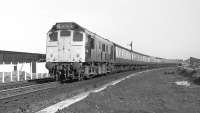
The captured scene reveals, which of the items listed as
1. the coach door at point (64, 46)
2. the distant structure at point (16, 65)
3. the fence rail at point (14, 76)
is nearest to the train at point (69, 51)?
the coach door at point (64, 46)

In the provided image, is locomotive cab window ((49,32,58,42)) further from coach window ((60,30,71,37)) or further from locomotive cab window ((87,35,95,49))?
locomotive cab window ((87,35,95,49))

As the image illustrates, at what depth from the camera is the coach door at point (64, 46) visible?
2034 cm

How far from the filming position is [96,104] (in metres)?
9.85

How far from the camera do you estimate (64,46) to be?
20.6 m

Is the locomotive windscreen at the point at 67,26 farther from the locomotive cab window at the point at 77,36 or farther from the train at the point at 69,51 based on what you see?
the locomotive cab window at the point at 77,36

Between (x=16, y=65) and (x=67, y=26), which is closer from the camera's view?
(x=67, y=26)

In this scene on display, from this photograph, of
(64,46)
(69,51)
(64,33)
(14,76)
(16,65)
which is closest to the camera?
(69,51)

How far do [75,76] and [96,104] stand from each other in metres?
11.5

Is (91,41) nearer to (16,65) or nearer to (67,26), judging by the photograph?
(67,26)

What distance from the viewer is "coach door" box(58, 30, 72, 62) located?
20.3 m

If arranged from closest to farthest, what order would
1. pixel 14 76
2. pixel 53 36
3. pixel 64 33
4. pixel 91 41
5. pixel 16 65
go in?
1. pixel 64 33
2. pixel 53 36
3. pixel 91 41
4. pixel 14 76
5. pixel 16 65

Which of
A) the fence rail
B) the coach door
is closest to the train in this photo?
the coach door

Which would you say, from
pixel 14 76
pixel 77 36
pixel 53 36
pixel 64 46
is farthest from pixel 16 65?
pixel 77 36

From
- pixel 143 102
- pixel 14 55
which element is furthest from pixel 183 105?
pixel 14 55
